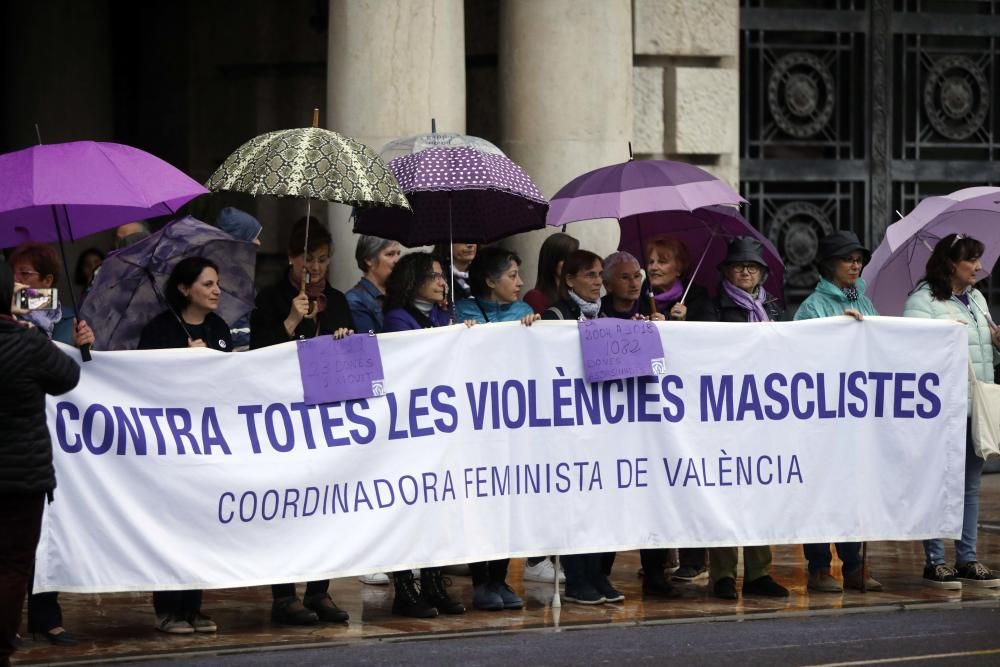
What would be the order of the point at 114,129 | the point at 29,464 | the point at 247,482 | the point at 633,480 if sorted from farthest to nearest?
the point at 114,129
the point at 633,480
the point at 247,482
the point at 29,464

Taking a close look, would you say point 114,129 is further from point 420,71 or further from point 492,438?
point 492,438

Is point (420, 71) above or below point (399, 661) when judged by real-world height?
above

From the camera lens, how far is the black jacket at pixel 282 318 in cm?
990

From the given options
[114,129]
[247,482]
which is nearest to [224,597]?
[247,482]

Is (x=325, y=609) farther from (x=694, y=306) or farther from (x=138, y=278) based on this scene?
(x=694, y=306)

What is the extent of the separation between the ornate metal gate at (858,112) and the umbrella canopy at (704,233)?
136 inches

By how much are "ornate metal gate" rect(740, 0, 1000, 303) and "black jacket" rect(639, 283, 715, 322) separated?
4.21 metres

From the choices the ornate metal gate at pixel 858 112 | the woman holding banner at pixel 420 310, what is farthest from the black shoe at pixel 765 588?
the ornate metal gate at pixel 858 112

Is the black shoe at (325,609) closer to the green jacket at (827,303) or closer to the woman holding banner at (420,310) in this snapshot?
the woman holding banner at (420,310)

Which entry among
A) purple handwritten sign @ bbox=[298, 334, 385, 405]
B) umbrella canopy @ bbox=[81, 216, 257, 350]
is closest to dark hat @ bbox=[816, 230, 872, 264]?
purple handwritten sign @ bbox=[298, 334, 385, 405]

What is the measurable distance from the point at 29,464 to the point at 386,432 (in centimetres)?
228

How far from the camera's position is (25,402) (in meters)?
7.76

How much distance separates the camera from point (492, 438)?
986 cm

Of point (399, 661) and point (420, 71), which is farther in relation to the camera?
point (420, 71)
